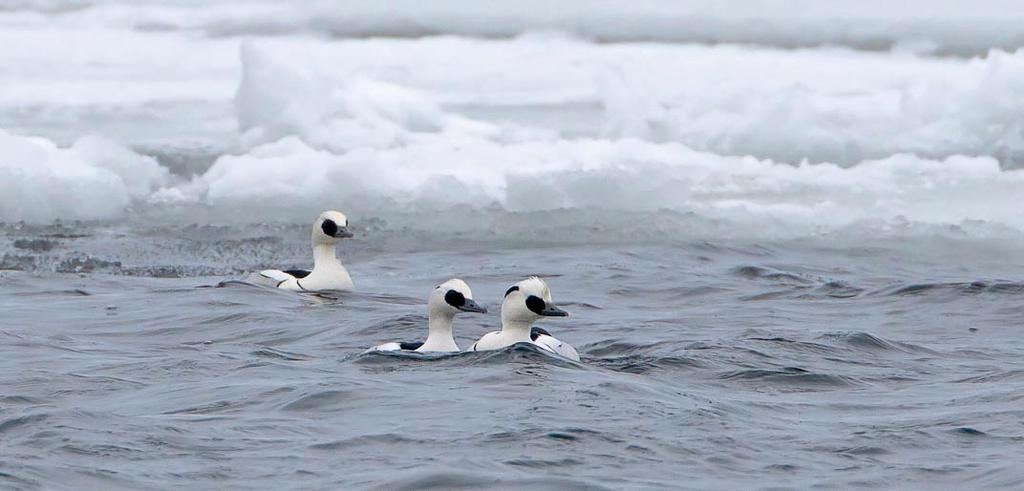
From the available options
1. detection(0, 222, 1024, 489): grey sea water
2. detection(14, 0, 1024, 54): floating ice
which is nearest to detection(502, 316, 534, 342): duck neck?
detection(0, 222, 1024, 489): grey sea water

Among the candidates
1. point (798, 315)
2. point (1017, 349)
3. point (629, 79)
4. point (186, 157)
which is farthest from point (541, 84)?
point (1017, 349)

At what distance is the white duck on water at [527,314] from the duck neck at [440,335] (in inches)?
9.9

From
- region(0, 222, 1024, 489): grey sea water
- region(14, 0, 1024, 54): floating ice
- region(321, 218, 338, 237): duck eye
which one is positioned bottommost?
region(0, 222, 1024, 489): grey sea water

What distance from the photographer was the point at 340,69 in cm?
1989

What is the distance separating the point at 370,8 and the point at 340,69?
16.5ft

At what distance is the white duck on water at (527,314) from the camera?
952 centimetres

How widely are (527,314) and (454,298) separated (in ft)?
1.61

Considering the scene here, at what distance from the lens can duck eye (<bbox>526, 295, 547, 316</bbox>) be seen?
9.51 meters

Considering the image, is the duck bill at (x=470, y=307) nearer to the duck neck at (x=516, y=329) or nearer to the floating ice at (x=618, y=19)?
the duck neck at (x=516, y=329)

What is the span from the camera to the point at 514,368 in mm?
9289

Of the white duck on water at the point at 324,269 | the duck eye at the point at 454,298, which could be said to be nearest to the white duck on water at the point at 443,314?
the duck eye at the point at 454,298

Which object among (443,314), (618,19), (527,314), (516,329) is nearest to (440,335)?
(443,314)

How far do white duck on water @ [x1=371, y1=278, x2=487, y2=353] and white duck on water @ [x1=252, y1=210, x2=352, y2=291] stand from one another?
2866 mm

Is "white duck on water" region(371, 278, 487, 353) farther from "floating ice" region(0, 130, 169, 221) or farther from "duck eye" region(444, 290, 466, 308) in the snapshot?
"floating ice" region(0, 130, 169, 221)
